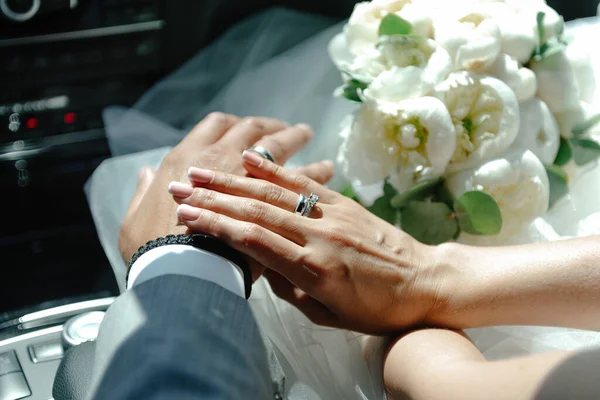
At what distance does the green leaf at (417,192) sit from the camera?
83 cm

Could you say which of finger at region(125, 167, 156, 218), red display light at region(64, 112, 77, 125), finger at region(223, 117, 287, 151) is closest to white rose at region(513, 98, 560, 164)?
finger at region(223, 117, 287, 151)

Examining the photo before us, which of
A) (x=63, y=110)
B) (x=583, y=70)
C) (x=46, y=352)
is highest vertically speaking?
(x=583, y=70)

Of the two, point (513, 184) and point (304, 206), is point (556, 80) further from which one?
point (304, 206)

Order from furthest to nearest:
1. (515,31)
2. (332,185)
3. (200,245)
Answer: (332,185), (515,31), (200,245)

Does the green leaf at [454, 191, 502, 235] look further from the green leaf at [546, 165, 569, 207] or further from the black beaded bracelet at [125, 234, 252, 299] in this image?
the black beaded bracelet at [125, 234, 252, 299]

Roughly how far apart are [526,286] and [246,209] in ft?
1.02

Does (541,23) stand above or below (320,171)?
above

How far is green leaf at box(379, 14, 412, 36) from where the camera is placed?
0.82 metres

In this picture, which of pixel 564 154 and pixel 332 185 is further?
pixel 332 185

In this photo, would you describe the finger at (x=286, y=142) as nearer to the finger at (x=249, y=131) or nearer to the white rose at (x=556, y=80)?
the finger at (x=249, y=131)

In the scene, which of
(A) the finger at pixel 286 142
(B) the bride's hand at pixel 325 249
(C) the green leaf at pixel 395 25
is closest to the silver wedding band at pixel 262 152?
(A) the finger at pixel 286 142

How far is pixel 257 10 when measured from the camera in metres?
1.30

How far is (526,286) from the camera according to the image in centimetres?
72

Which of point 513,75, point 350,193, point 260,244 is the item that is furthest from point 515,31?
point 260,244
